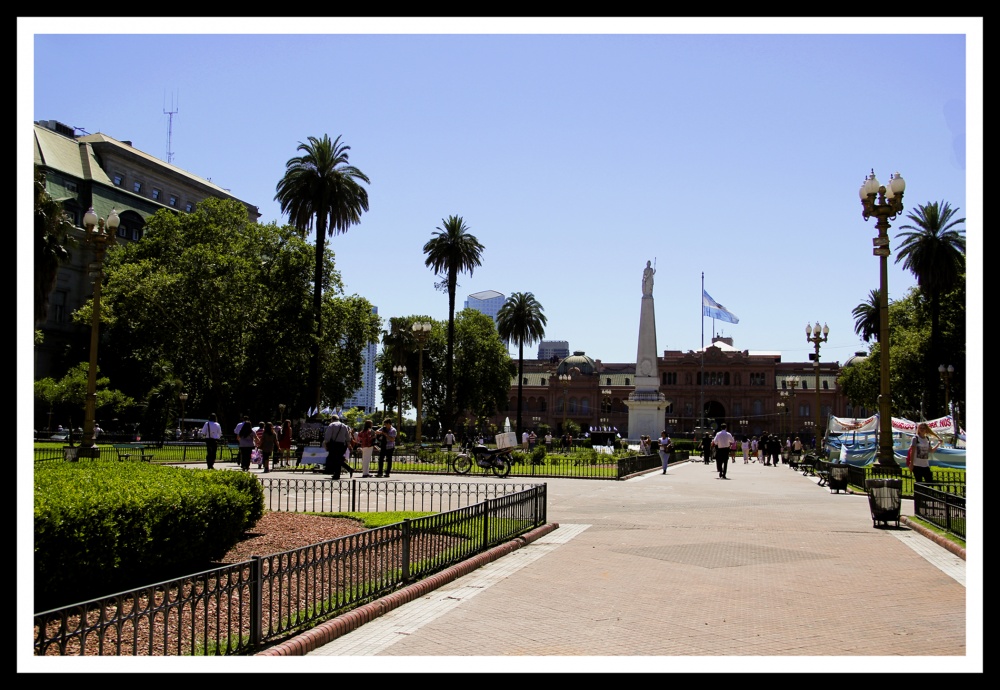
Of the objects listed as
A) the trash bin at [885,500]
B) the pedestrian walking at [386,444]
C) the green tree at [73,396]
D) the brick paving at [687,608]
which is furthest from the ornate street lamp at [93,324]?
the green tree at [73,396]

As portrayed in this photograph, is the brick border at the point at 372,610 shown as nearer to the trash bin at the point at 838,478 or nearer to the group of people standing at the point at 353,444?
the group of people standing at the point at 353,444

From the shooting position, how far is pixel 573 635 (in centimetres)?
723

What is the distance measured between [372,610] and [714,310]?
80510 millimetres

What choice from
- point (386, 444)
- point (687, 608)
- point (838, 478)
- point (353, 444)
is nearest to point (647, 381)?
point (353, 444)

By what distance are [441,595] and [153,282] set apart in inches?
1706

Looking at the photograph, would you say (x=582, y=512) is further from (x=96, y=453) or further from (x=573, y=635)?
(x=96, y=453)

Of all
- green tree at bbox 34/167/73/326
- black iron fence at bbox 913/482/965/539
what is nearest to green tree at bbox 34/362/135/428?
green tree at bbox 34/167/73/326

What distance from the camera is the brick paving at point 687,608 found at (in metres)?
5.54

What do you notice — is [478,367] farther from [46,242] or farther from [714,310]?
[46,242]

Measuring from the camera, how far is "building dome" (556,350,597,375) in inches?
5039

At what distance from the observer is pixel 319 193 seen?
154 ft

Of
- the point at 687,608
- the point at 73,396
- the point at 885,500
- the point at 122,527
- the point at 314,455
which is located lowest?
the point at 314,455

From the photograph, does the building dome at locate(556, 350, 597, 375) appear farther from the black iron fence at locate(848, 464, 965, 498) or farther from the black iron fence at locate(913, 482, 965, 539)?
the black iron fence at locate(913, 482, 965, 539)
